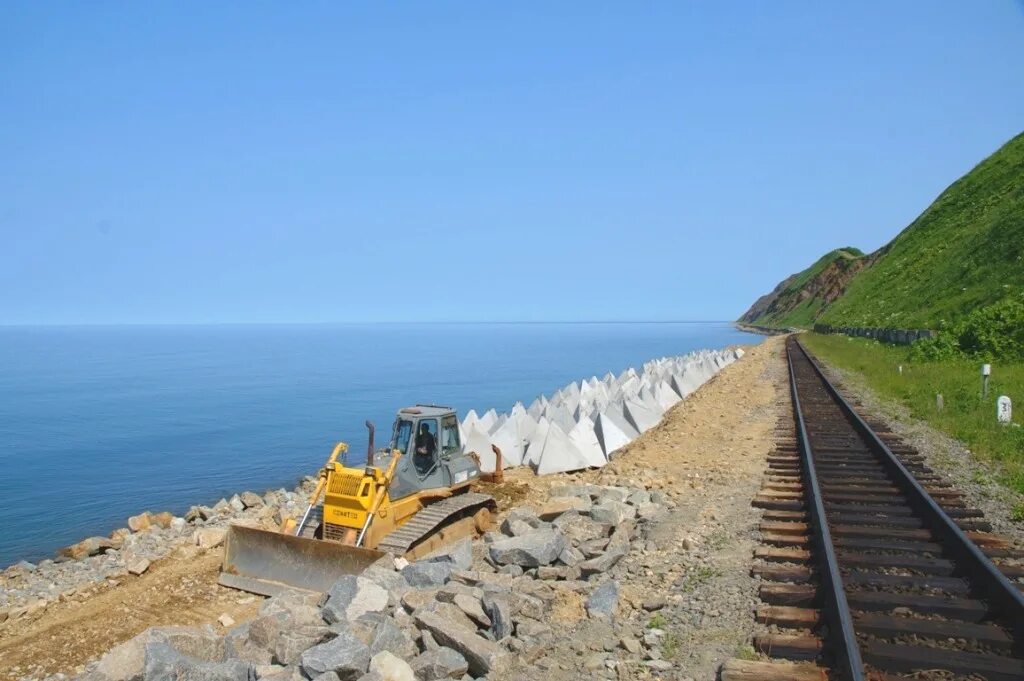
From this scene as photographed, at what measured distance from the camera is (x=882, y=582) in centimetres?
701

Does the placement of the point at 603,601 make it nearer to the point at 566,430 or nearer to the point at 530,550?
the point at 530,550

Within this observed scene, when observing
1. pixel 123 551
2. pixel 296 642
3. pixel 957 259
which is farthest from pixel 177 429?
pixel 957 259

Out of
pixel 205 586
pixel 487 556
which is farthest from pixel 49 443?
pixel 487 556

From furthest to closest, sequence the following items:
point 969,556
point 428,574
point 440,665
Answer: point 428,574 → point 969,556 → point 440,665

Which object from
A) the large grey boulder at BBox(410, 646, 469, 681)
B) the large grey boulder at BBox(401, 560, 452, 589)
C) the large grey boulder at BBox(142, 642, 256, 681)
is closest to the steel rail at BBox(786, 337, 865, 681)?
the large grey boulder at BBox(410, 646, 469, 681)

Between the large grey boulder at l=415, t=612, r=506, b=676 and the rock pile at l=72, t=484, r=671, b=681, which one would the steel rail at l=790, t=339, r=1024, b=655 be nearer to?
the rock pile at l=72, t=484, r=671, b=681

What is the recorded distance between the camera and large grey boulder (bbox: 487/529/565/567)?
866cm

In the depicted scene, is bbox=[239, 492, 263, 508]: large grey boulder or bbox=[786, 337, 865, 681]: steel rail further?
bbox=[239, 492, 263, 508]: large grey boulder

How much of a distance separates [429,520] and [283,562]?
6.96ft

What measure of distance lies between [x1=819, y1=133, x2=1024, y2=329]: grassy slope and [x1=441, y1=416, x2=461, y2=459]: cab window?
26.1 m

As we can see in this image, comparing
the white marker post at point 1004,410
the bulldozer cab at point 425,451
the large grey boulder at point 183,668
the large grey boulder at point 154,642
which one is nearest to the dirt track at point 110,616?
the large grey boulder at point 154,642

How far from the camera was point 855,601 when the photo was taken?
6496 millimetres

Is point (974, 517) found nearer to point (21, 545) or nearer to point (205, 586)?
point (205, 586)

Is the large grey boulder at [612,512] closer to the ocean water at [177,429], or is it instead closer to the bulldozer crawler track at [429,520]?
the bulldozer crawler track at [429,520]
